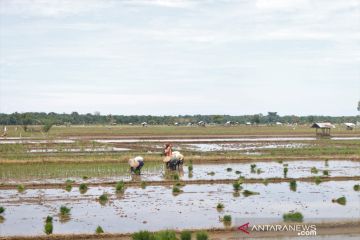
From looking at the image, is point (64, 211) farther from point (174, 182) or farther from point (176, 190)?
point (174, 182)

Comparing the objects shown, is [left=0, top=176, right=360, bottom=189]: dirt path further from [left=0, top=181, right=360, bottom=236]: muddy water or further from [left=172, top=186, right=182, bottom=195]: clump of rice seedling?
[left=172, top=186, right=182, bottom=195]: clump of rice seedling

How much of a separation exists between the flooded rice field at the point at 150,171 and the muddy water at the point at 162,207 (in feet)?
11.0

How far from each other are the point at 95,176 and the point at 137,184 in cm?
403

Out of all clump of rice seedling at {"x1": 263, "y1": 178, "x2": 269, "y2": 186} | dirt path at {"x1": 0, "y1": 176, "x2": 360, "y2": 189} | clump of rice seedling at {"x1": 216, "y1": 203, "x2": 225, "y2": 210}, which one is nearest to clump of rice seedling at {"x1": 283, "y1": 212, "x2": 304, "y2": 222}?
clump of rice seedling at {"x1": 216, "y1": 203, "x2": 225, "y2": 210}

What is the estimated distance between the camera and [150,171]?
3111 centimetres

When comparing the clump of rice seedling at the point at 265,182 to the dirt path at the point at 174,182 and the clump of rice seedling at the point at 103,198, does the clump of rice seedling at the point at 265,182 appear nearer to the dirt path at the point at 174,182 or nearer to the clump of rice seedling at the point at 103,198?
the dirt path at the point at 174,182

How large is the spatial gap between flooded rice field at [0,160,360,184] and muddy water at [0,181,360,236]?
3368 millimetres

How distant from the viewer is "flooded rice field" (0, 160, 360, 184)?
2800 cm

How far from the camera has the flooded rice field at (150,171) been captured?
28000 mm

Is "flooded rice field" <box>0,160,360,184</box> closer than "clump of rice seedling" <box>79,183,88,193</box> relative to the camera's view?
No

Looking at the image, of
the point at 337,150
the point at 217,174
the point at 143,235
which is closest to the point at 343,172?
the point at 217,174

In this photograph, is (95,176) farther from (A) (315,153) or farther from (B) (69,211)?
(A) (315,153)

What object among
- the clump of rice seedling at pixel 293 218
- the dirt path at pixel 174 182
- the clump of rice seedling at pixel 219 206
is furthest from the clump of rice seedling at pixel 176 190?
the clump of rice seedling at pixel 293 218

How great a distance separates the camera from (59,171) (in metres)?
30.8
